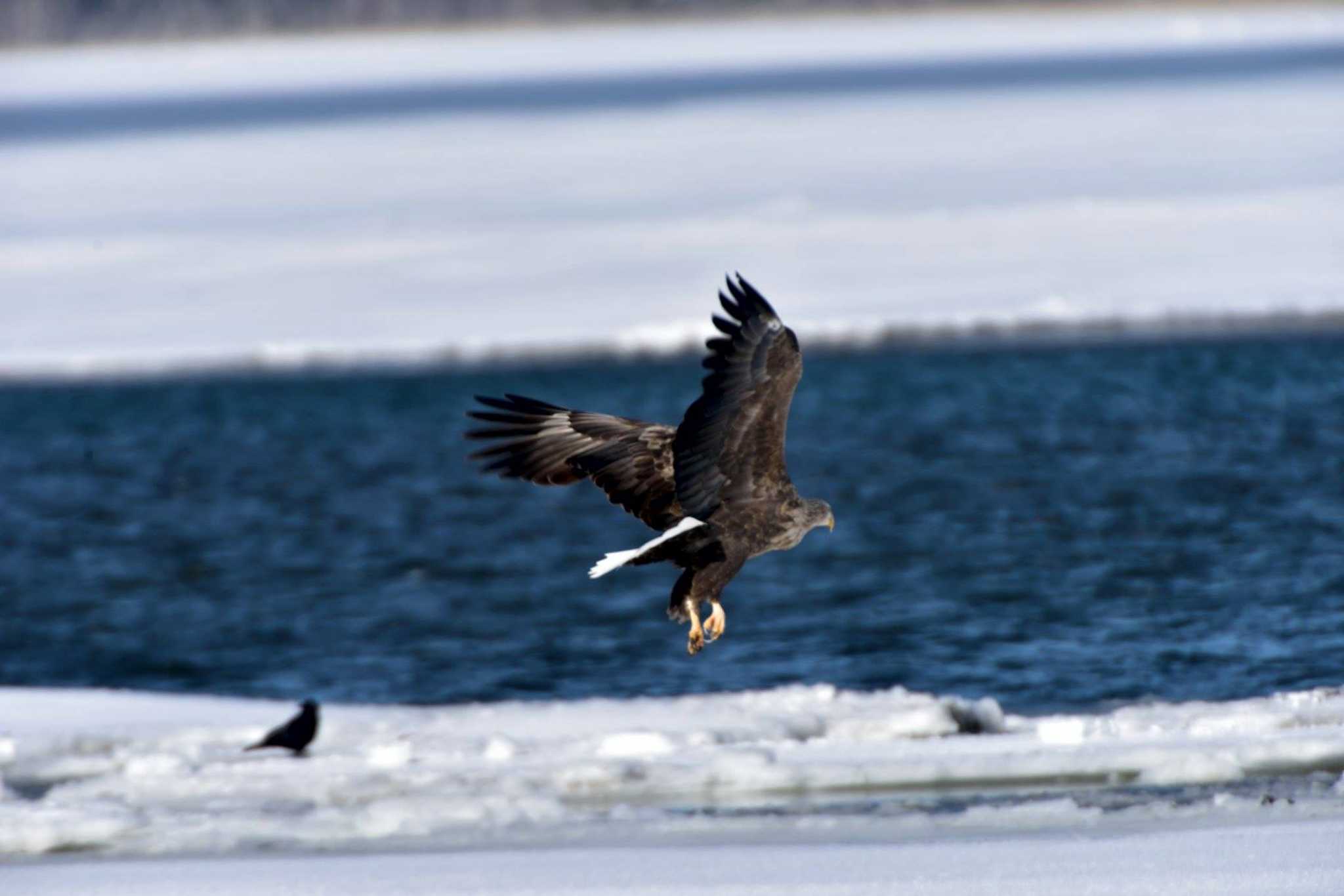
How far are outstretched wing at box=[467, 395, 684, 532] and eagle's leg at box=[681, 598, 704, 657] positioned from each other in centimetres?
28

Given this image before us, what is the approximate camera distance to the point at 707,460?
5328 millimetres

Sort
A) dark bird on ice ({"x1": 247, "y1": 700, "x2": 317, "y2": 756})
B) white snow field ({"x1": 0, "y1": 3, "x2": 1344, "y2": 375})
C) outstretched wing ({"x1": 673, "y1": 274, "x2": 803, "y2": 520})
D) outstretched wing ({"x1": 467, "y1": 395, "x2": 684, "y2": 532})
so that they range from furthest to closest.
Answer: white snow field ({"x1": 0, "y1": 3, "x2": 1344, "y2": 375}) < dark bird on ice ({"x1": 247, "y1": 700, "x2": 317, "y2": 756}) < outstretched wing ({"x1": 467, "y1": 395, "x2": 684, "y2": 532}) < outstretched wing ({"x1": 673, "y1": 274, "x2": 803, "y2": 520})

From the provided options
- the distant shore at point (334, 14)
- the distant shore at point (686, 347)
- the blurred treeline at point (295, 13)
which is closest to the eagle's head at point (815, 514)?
the distant shore at point (686, 347)

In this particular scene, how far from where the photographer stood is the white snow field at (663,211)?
15.9 m

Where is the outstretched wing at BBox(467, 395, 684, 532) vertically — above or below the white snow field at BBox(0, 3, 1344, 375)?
below

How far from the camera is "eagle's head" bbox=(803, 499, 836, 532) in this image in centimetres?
545

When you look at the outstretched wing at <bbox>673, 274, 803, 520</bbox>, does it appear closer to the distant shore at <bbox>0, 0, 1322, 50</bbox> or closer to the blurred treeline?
the distant shore at <bbox>0, 0, 1322, 50</bbox>

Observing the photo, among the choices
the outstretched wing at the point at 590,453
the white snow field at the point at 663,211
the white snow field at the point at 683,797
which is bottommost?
the white snow field at the point at 683,797

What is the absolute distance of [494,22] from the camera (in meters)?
69.8

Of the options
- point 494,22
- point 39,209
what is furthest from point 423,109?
point 494,22

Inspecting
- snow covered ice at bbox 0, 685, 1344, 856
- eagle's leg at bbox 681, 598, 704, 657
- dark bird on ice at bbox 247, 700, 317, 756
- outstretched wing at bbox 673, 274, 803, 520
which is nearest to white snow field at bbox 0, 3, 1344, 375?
snow covered ice at bbox 0, 685, 1344, 856

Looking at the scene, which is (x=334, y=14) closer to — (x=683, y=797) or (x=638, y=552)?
(x=683, y=797)

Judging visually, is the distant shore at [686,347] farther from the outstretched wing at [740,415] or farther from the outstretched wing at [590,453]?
the outstretched wing at [740,415]

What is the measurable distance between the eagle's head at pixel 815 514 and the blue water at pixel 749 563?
74.3 inches
